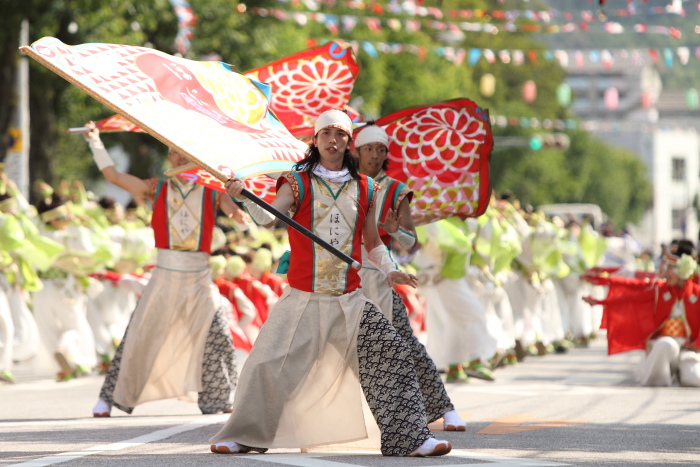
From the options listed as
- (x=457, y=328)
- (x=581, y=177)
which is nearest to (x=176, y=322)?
(x=457, y=328)

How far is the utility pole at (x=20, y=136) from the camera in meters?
19.6

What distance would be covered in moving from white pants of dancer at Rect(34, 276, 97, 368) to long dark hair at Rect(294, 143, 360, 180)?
6806mm

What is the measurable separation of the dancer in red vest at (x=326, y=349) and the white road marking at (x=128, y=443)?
72cm

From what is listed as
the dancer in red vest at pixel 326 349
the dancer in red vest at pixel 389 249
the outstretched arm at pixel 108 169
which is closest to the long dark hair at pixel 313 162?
the dancer in red vest at pixel 326 349

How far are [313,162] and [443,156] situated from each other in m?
3.10

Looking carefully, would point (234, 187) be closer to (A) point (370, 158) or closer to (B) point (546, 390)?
(A) point (370, 158)

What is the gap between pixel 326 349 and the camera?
772 centimetres

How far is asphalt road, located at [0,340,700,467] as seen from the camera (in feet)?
24.4

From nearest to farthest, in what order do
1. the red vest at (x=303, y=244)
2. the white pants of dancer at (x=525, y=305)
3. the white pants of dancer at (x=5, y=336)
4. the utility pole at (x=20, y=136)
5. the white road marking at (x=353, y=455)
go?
the white road marking at (x=353, y=455), the red vest at (x=303, y=244), the white pants of dancer at (x=5, y=336), the white pants of dancer at (x=525, y=305), the utility pole at (x=20, y=136)

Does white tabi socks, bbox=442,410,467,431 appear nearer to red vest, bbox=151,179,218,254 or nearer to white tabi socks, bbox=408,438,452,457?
white tabi socks, bbox=408,438,452,457

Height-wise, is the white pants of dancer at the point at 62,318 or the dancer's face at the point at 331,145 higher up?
the dancer's face at the point at 331,145

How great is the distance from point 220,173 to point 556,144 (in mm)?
50651

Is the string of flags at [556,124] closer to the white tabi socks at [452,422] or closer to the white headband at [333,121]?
the white tabi socks at [452,422]

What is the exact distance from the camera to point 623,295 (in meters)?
13.7
